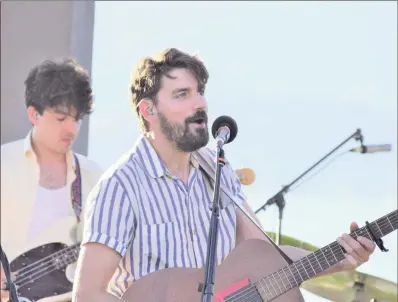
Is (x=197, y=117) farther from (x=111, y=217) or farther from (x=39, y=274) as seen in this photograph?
(x=39, y=274)

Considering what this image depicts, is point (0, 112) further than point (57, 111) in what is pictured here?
Yes

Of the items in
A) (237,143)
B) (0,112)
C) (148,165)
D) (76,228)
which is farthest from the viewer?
(0,112)

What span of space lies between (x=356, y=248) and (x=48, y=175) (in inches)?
92.5

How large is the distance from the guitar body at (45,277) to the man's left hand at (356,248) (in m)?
1.95

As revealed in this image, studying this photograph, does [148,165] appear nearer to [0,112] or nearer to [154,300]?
[154,300]

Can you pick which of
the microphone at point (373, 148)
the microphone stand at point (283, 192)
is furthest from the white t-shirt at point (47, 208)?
the microphone at point (373, 148)

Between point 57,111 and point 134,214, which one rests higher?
point 57,111

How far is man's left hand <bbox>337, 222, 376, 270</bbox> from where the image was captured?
3.24m

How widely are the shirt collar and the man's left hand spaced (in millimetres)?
719

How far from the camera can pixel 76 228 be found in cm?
487

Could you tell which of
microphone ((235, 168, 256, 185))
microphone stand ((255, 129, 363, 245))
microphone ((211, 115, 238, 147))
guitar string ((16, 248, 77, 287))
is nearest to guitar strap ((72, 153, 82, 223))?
guitar string ((16, 248, 77, 287))

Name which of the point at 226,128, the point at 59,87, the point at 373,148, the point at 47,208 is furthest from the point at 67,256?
the point at 226,128

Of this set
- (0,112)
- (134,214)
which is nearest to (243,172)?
(134,214)

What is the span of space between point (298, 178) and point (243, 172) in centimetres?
93
